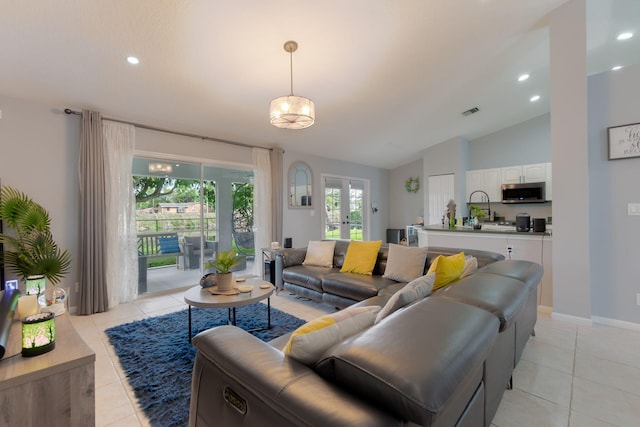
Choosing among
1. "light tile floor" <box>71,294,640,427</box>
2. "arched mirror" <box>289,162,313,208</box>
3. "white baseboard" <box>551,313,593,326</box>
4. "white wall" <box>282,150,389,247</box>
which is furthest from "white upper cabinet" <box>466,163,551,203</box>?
"arched mirror" <box>289,162,313,208</box>

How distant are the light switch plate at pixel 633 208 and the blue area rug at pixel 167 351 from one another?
140 inches

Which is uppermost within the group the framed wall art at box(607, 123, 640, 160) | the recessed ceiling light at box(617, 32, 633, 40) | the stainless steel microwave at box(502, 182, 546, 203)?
the recessed ceiling light at box(617, 32, 633, 40)

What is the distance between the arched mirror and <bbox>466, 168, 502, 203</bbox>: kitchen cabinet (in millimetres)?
3660

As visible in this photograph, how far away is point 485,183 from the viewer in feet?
20.3

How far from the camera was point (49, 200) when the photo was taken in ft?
10.8

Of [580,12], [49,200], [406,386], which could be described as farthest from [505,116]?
[49,200]

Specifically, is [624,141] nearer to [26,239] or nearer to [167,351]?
[167,351]

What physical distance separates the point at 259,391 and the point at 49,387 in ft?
3.15

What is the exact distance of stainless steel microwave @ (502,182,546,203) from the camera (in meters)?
5.44

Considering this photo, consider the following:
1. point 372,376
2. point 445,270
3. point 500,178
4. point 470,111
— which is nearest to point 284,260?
point 445,270

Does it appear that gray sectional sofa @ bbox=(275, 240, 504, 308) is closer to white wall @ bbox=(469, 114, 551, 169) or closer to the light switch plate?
the light switch plate

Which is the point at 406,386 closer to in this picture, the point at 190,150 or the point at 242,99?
the point at 242,99

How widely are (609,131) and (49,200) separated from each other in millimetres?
6210

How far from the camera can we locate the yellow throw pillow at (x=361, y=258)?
11.3ft
